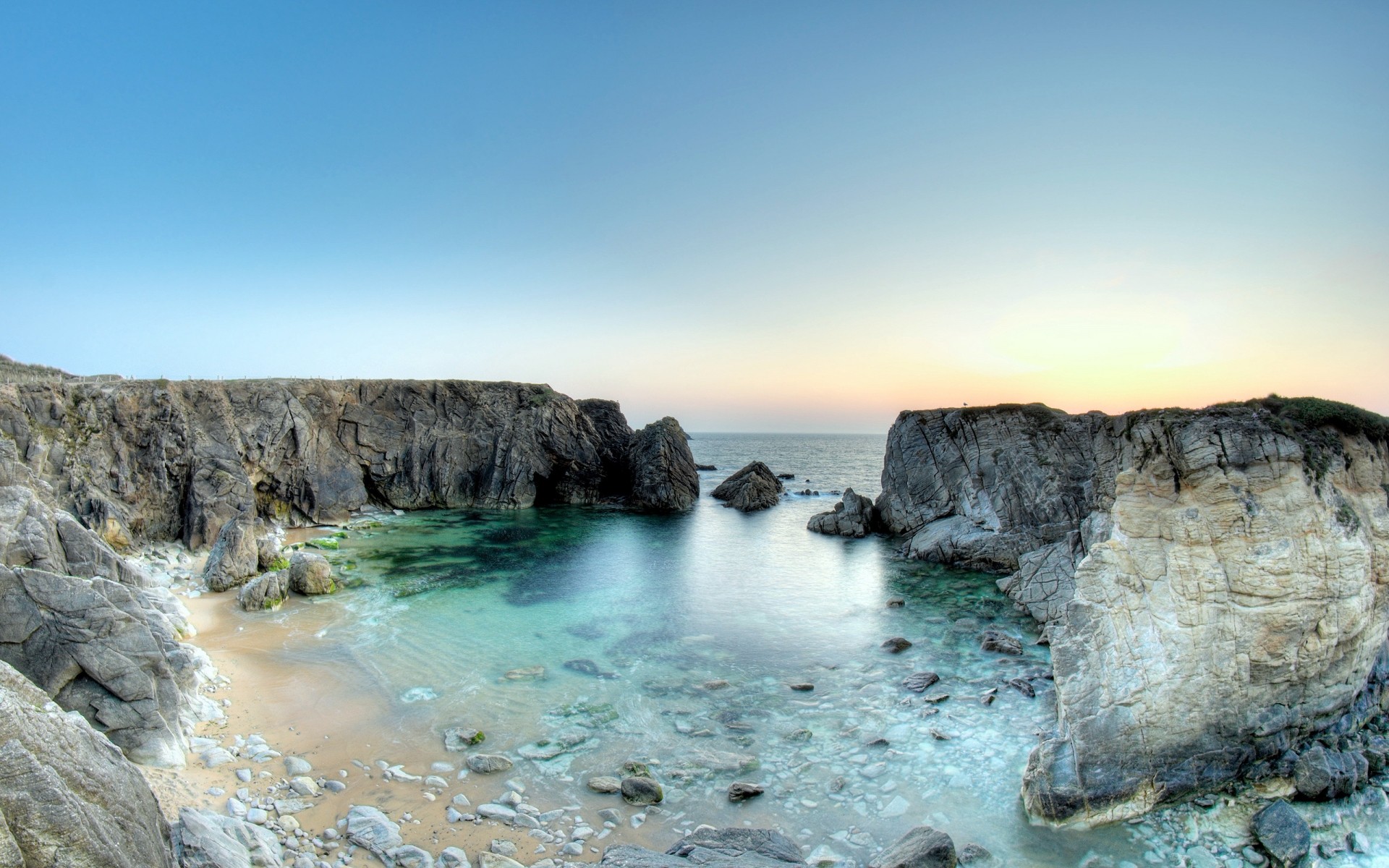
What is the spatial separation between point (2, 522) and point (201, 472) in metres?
18.9

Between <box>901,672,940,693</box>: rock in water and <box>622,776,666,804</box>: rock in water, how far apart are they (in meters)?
7.88

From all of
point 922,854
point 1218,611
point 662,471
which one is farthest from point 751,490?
point 922,854

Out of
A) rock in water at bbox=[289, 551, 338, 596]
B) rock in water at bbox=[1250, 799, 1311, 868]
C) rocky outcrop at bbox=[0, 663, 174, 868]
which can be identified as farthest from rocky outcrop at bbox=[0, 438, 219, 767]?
rock in water at bbox=[1250, 799, 1311, 868]

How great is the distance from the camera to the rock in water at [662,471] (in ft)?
169

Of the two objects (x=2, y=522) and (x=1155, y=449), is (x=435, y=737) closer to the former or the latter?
(x=2, y=522)

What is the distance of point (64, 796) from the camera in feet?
16.8

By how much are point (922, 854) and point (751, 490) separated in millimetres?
45497

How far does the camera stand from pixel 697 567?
105ft

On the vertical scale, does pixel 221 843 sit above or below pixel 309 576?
above

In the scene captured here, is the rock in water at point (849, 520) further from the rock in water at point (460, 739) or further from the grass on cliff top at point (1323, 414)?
the rock in water at point (460, 739)

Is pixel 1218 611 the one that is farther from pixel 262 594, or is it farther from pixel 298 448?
pixel 298 448

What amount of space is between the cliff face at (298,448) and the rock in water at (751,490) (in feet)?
19.0

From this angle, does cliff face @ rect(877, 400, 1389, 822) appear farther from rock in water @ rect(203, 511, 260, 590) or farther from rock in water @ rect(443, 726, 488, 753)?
rock in water @ rect(203, 511, 260, 590)

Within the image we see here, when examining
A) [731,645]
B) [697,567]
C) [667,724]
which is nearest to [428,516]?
[697,567]
